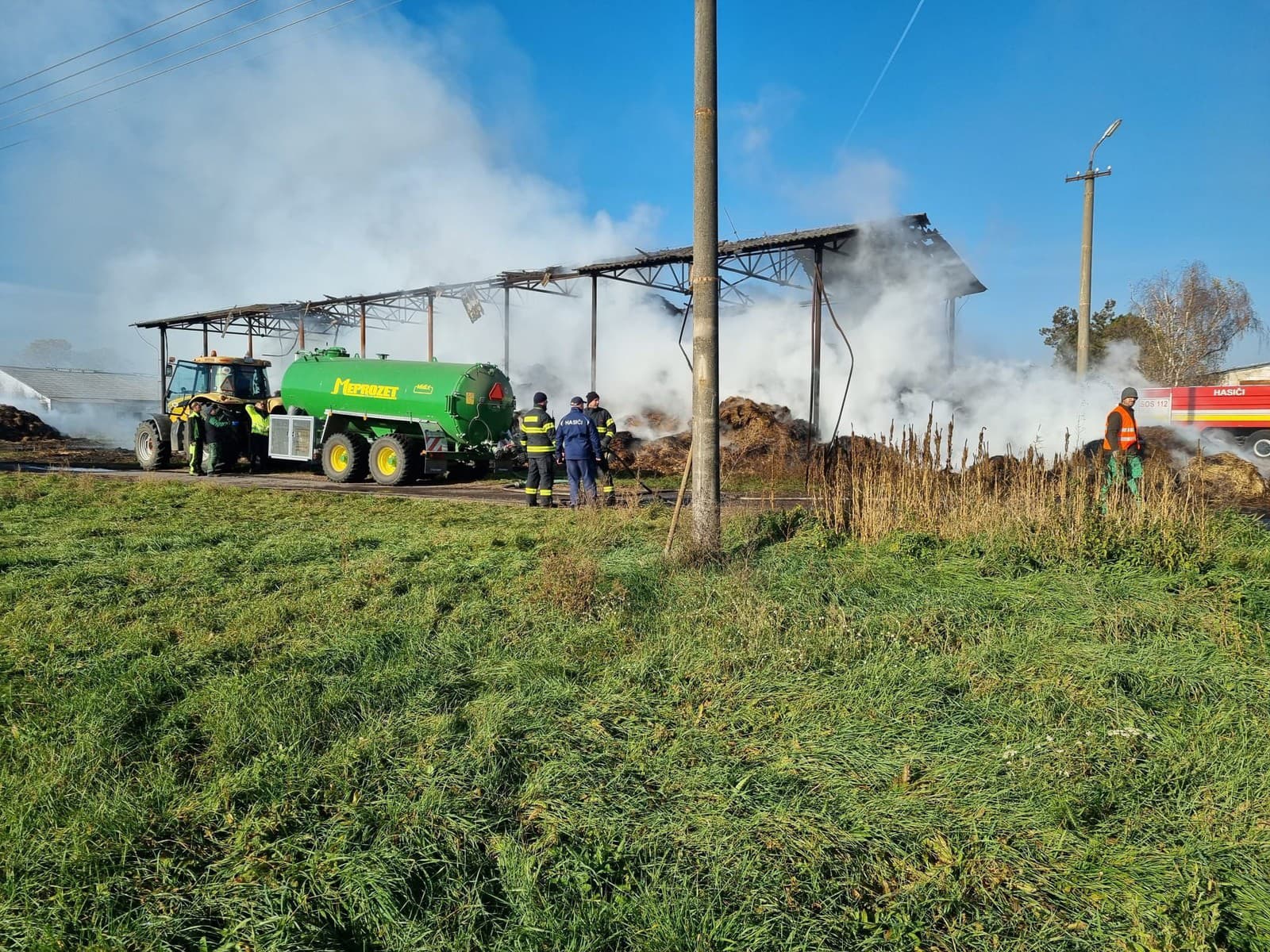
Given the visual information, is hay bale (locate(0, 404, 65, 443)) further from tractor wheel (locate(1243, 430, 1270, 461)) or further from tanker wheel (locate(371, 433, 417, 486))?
tractor wheel (locate(1243, 430, 1270, 461))

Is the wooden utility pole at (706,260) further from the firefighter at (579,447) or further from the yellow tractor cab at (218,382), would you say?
the yellow tractor cab at (218,382)

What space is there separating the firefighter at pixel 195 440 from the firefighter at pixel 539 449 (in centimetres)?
866

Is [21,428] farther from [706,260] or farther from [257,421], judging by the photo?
[706,260]

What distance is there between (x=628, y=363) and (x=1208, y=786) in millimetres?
21324

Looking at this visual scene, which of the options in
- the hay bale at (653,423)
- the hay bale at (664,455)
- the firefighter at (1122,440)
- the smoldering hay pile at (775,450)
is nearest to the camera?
the firefighter at (1122,440)

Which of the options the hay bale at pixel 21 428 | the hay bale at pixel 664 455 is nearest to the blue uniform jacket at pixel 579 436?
the hay bale at pixel 664 455

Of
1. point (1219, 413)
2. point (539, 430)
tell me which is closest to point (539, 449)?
point (539, 430)

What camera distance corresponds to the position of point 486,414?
14.3m

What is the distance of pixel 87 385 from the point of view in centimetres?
5894

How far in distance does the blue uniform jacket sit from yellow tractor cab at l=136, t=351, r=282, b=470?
8.65 metres

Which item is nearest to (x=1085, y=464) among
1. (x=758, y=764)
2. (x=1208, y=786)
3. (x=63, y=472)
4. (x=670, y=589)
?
(x=670, y=589)

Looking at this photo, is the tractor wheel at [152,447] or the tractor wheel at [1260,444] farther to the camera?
the tractor wheel at [1260,444]

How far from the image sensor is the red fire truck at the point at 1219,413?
17.9m

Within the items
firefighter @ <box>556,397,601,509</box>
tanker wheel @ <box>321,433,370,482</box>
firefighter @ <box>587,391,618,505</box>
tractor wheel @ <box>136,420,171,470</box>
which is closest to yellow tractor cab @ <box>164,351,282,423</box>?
tractor wheel @ <box>136,420,171,470</box>
